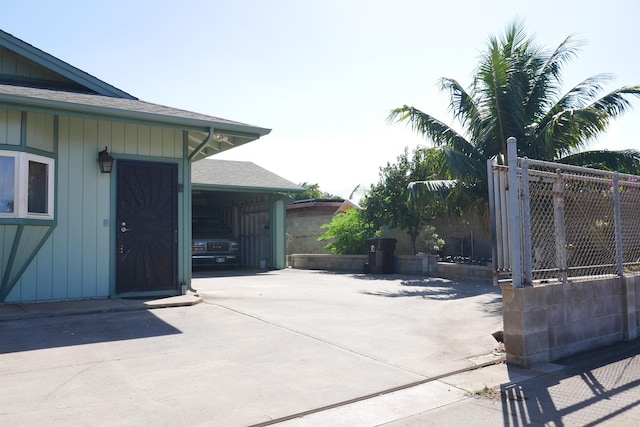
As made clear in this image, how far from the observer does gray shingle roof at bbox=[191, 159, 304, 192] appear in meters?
16.4

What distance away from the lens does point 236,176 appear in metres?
17.8

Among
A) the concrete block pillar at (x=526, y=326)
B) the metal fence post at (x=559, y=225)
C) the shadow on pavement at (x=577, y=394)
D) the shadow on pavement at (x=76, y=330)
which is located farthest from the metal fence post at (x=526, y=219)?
the shadow on pavement at (x=76, y=330)

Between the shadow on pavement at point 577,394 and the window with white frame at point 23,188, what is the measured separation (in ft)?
22.2

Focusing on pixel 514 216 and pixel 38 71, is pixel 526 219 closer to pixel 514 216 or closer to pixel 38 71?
pixel 514 216

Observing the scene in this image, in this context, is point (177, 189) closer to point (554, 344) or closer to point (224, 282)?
point (224, 282)

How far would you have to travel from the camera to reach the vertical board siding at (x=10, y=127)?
7008 millimetres

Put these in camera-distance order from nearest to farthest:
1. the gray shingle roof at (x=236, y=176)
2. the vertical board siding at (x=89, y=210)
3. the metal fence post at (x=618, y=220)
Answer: the metal fence post at (x=618, y=220) → the vertical board siding at (x=89, y=210) → the gray shingle roof at (x=236, y=176)

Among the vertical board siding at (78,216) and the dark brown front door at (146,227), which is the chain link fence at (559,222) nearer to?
the dark brown front door at (146,227)

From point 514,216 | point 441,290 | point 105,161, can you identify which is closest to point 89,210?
point 105,161

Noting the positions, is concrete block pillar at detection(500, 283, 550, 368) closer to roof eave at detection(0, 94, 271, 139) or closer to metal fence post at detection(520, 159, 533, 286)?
Answer: metal fence post at detection(520, 159, 533, 286)

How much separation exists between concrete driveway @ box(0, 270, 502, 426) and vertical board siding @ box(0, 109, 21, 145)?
8.59ft

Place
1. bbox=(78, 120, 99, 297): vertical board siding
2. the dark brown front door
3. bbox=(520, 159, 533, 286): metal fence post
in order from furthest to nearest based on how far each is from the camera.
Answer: the dark brown front door
bbox=(78, 120, 99, 297): vertical board siding
bbox=(520, 159, 533, 286): metal fence post

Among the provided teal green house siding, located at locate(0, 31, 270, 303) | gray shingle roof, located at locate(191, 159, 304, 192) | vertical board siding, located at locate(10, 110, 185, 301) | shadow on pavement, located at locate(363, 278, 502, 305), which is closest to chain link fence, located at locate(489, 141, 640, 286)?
shadow on pavement, located at locate(363, 278, 502, 305)

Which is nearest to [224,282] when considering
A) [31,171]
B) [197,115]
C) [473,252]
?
[197,115]
